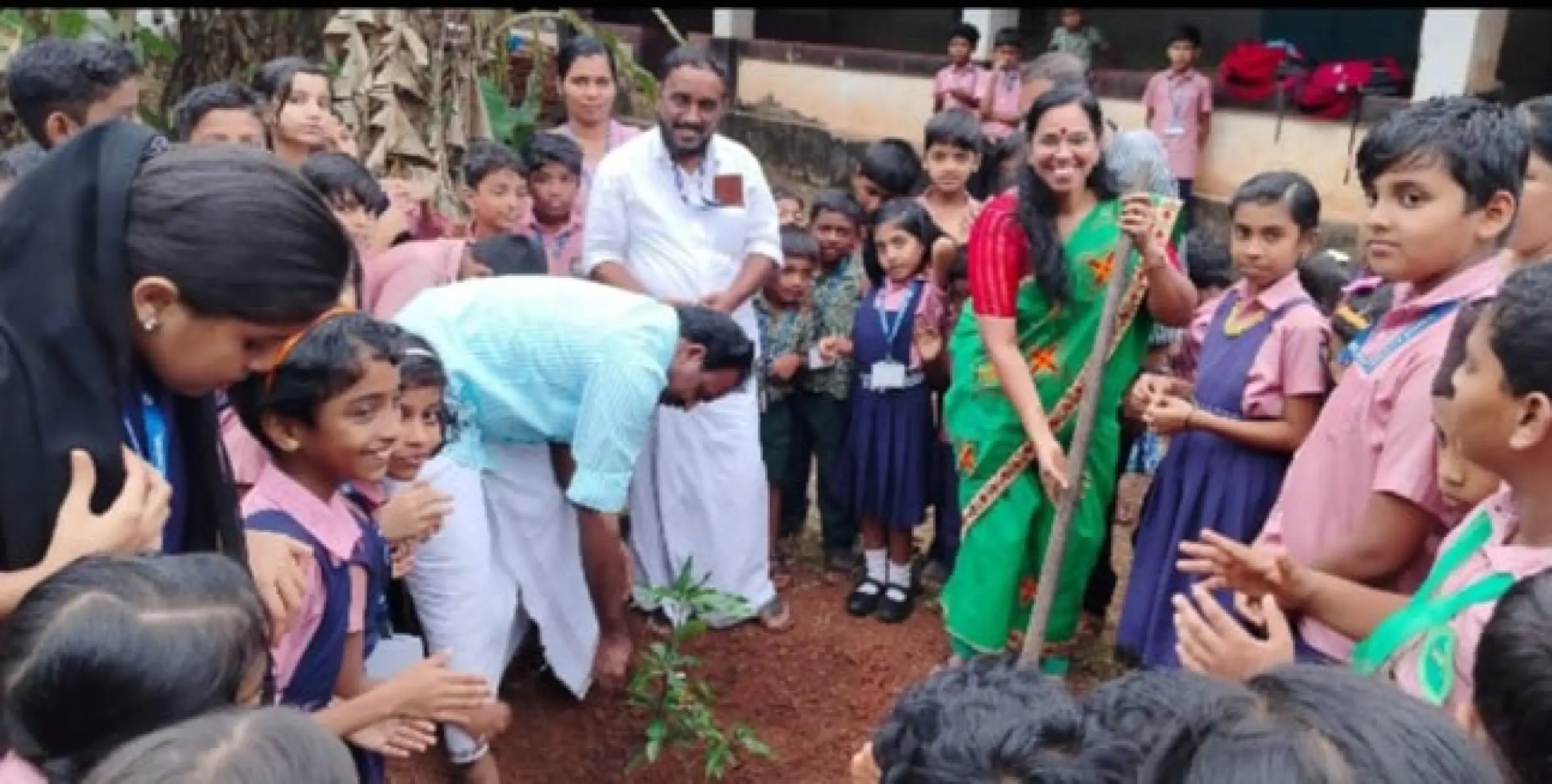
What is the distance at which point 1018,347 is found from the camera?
10.5 feet

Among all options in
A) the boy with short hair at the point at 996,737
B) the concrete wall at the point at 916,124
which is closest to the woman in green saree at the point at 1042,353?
the boy with short hair at the point at 996,737

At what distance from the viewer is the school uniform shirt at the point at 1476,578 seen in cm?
144

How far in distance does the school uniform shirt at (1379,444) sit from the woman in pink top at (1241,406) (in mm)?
568

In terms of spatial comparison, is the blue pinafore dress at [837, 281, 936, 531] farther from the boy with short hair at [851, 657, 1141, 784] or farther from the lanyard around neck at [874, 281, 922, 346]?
the boy with short hair at [851, 657, 1141, 784]

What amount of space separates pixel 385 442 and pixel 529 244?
1.60 metres

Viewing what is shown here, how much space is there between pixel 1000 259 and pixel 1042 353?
26cm

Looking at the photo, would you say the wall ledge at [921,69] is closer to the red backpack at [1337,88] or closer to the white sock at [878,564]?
the red backpack at [1337,88]

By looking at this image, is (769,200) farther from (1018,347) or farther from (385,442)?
(385,442)

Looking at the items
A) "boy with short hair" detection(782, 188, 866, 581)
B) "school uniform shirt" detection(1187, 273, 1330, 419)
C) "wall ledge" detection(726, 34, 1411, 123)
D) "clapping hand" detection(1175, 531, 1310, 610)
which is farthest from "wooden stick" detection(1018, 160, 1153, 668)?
"wall ledge" detection(726, 34, 1411, 123)

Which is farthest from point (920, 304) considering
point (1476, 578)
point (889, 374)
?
point (1476, 578)

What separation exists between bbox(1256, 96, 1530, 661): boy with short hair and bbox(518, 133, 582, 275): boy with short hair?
2.32 meters

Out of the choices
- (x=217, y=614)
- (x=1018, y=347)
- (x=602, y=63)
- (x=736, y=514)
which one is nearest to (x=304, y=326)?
(x=217, y=614)

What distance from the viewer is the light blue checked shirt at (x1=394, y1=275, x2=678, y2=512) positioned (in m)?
2.75

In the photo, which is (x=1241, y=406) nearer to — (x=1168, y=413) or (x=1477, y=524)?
(x=1168, y=413)
